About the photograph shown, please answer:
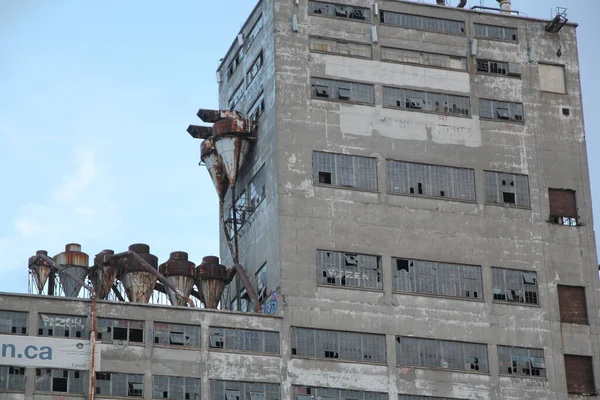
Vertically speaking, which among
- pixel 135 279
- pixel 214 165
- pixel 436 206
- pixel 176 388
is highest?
pixel 214 165

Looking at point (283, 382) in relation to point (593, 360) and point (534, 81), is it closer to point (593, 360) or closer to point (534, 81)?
point (593, 360)

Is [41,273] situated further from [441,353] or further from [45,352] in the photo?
[441,353]

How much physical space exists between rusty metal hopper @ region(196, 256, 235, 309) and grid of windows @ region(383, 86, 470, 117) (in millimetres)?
15960

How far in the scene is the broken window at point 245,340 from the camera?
92.2 m

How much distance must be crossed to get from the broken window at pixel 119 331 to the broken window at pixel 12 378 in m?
5.27

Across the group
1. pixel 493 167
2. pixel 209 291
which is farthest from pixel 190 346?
pixel 493 167

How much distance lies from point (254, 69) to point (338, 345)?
71.8ft

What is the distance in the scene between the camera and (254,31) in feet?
346

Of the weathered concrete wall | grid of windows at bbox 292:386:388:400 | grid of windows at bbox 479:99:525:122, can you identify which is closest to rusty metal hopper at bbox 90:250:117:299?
the weathered concrete wall

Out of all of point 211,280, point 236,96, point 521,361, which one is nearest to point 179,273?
point 211,280

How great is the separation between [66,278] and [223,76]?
22295 millimetres

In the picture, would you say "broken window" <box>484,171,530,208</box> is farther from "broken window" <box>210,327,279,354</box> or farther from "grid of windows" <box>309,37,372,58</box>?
"broken window" <box>210,327,279,354</box>

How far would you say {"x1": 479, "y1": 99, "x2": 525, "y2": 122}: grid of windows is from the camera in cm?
10319

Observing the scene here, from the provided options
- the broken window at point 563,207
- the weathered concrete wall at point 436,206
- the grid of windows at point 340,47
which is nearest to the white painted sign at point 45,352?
the weathered concrete wall at point 436,206
